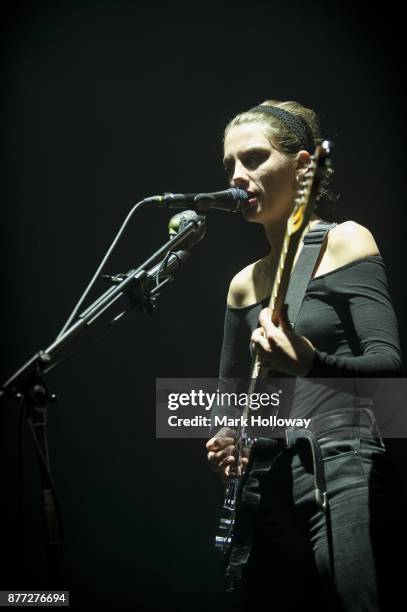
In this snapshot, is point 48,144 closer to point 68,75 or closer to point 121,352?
point 68,75

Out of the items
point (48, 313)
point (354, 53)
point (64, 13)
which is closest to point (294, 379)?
point (48, 313)

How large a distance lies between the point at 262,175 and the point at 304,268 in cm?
32

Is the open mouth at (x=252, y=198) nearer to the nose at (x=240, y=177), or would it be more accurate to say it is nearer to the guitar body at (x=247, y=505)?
the nose at (x=240, y=177)

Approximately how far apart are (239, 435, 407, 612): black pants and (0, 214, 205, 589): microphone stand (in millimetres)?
473

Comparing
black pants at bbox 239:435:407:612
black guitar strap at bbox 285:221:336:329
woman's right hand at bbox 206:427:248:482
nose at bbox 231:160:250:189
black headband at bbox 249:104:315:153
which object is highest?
black headband at bbox 249:104:315:153

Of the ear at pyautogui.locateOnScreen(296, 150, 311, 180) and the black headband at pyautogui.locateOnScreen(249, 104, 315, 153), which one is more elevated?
the black headband at pyautogui.locateOnScreen(249, 104, 315, 153)

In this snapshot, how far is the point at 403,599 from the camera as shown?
1.22 m

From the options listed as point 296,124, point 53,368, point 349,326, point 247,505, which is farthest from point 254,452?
point 296,124

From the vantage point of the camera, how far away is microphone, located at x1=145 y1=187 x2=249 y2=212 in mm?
1534

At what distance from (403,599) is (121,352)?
55.7 inches

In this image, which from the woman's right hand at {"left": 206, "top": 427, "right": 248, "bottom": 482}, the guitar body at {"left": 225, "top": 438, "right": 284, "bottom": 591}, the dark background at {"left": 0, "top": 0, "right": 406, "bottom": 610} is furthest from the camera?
the dark background at {"left": 0, "top": 0, "right": 406, "bottom": 610}

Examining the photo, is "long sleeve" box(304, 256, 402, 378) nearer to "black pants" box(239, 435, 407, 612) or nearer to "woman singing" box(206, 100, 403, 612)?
"woman singing" box(206, 100, 403, 612)

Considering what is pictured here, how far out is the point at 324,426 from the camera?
4.59ft

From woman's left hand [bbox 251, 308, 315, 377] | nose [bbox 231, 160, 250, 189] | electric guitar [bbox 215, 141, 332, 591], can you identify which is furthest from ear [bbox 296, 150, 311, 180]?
woman's left hand [bbox 251, 308, 315, 377]
